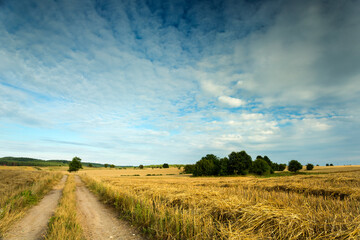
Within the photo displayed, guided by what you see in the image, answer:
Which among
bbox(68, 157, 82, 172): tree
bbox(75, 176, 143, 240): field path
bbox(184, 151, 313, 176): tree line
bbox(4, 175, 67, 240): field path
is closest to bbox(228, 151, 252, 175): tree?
bbox(184, 151, 313, 176): tree line

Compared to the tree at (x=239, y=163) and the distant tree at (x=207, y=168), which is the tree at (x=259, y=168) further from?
the distant tree at (x=207, y=168)

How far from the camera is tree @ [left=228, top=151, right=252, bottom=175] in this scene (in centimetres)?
6656

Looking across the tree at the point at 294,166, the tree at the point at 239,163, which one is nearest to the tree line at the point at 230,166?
the tree at the point at 239,163

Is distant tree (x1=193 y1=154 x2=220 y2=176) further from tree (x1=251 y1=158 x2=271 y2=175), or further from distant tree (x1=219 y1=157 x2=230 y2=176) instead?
tree (x1=251 y1=158 x2=271 y2=175)

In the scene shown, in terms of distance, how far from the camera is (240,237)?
140 inches

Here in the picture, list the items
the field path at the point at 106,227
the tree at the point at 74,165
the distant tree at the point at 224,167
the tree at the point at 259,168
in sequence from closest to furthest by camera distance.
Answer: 1. the field path at the point at 106,227
2. the distant tree at the point at 224,167
3. the tree at the point at 259,168
4. the tree at the point at 74,165

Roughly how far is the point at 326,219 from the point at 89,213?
36.0 feet

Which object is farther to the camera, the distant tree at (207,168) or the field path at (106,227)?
the distant tree at (207,168)

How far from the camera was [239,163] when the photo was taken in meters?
66.5

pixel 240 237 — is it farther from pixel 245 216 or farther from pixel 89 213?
pixel 89 213

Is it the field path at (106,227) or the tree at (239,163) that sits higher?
the tree at (239,163)

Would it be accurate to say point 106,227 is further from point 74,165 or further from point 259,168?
point 74,165

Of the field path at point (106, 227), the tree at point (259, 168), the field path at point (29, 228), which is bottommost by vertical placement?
→ the field path at point (29, 228)

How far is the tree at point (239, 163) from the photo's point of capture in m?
66.6
